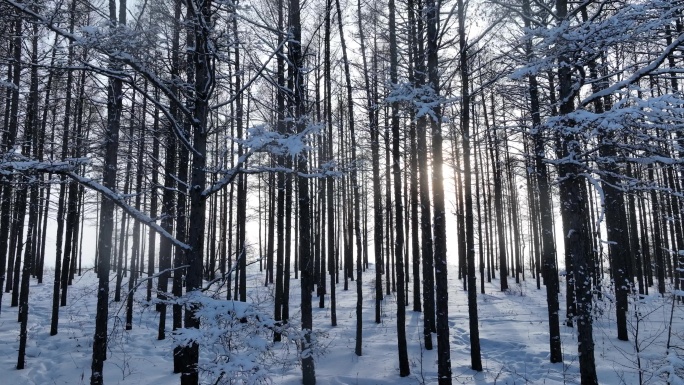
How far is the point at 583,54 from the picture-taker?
22.5 feet

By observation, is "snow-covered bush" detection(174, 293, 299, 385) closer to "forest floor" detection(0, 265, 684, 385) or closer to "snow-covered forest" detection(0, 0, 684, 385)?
"snow-covered forest" detection(0, 0, 684, 385)

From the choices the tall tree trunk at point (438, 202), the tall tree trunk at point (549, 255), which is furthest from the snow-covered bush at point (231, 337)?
the tall tree trunk at point (549, 255)

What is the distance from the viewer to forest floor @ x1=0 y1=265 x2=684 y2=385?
990cm

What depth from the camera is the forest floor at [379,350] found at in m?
9.90

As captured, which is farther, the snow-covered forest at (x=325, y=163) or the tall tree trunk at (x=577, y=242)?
the tall tree trunk at (x=577, y=242)

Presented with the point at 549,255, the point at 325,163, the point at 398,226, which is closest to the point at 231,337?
the point at 325,163

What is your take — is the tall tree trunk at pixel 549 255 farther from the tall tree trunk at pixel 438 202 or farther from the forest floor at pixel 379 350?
the tall tree trunk at pixel 438 202

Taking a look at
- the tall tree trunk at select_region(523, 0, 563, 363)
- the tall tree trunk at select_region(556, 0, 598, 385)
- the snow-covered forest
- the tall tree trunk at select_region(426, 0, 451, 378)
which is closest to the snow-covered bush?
the snow-covered forest

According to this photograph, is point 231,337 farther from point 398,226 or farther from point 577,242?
point 398,226

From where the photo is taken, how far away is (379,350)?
40.9ft

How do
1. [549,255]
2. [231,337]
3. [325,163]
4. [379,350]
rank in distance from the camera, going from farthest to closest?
[379,350], [549,255], [325,163], [231,337]

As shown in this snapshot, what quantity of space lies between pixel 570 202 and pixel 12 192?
15.5m

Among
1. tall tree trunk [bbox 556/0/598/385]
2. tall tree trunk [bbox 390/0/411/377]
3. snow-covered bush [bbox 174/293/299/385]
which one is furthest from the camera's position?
tall tree trunk [bbox 390/0/411/377]

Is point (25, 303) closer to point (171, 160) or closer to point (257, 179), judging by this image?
point (171, 160)
